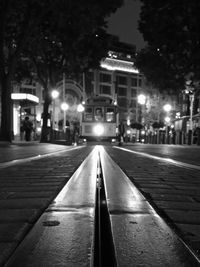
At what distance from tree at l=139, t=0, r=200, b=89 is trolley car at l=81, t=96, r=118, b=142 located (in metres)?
10.5

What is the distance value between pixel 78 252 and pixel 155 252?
340 millimetres

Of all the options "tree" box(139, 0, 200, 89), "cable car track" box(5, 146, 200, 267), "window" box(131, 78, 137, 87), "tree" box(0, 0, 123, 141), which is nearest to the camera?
"cable car track" box(5, 146, 200, 267)

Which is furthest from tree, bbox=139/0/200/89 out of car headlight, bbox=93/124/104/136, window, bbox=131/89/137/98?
window, bbox=131/89/137/98

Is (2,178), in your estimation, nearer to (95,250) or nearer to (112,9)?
(95,250)

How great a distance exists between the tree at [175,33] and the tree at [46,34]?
89.3 inches

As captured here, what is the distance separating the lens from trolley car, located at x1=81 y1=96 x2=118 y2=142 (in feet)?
116

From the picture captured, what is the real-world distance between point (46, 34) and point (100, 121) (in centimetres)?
1254

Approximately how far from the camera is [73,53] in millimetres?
28016

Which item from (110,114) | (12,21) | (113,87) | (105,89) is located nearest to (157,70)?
(12,21)

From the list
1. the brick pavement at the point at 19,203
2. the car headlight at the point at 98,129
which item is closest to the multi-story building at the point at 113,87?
the car headlight at the point at 98,129

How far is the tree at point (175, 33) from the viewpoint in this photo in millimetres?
20991

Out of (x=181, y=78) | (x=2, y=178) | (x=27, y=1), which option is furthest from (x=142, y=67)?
(x=2, y=178)

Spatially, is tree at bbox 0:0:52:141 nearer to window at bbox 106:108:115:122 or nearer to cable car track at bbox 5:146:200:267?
window at bbox 106:108:115:122

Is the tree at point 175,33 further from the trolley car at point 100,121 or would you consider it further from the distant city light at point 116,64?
the distant city light at point 116,64
